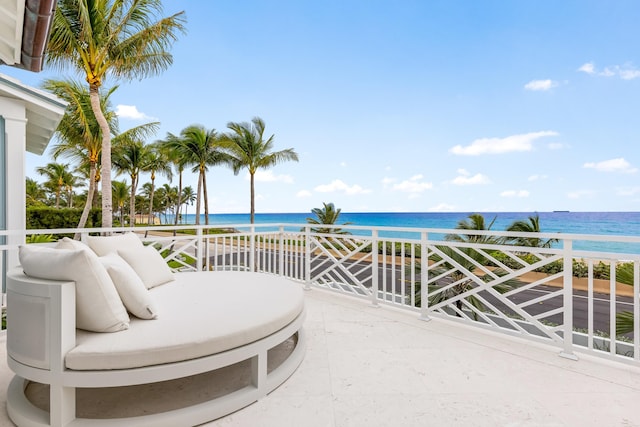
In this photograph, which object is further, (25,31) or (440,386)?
(25,31)

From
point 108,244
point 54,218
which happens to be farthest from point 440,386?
point 54,218

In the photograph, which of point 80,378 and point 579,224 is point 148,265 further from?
point 579,224

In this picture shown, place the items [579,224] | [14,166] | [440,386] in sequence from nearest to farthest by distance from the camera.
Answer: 1. [440,386]
2. [14,166]
3. [579,224]

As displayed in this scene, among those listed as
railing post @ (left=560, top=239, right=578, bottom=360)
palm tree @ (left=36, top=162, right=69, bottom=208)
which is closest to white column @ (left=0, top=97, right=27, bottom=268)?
railing post @ (left=560, top=239, right=578, bottom=360)

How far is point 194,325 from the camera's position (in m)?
1.70

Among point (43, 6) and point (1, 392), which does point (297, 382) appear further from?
point (43, 6)

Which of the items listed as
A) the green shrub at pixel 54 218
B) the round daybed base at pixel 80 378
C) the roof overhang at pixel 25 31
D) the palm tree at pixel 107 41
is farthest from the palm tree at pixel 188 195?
the round daybed base at pixel 80 378

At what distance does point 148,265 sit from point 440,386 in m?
2.26

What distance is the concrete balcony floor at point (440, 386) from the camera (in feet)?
5.40

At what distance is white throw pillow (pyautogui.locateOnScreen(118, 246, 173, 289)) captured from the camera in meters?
2.35

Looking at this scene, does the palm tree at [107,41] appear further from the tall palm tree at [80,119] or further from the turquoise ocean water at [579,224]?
the turquoise ocean water at [579,224]

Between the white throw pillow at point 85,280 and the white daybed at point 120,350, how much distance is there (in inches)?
1.2

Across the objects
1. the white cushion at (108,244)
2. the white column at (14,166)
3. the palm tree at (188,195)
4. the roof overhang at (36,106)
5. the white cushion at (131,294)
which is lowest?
the white cushion at (131,294)

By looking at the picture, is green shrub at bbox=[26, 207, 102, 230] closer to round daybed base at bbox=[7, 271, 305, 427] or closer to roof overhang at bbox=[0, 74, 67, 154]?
roof overhang at bbox=[0, 74, 67, 154]
